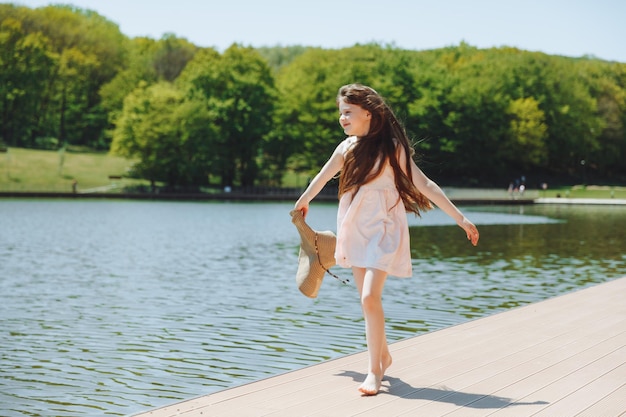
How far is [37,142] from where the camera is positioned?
91.4 meters

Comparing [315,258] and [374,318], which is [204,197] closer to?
[315,258]

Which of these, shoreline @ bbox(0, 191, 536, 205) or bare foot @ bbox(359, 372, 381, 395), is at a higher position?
bare foot @ bbox(359, 372, 381, 395)

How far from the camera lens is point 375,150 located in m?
5.96

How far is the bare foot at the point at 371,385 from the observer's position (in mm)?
5539

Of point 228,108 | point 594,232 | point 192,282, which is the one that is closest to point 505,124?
point 228,108

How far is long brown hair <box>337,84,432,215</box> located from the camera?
19.5 feet

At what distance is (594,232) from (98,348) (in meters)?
27.5

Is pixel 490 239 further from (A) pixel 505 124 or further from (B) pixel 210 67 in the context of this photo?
(A) pixel 505 124

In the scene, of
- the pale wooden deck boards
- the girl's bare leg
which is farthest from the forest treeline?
the girl's bare leg

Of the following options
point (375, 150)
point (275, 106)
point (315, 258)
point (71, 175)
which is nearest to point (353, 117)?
point (375, 150)

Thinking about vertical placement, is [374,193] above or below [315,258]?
above

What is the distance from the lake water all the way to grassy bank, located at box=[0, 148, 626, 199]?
39.6m

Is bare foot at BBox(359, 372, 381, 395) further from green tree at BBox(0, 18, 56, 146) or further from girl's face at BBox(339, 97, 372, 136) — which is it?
green tree at BBox(0, 18, 56, 146)

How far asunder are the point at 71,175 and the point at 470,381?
73.8 m
